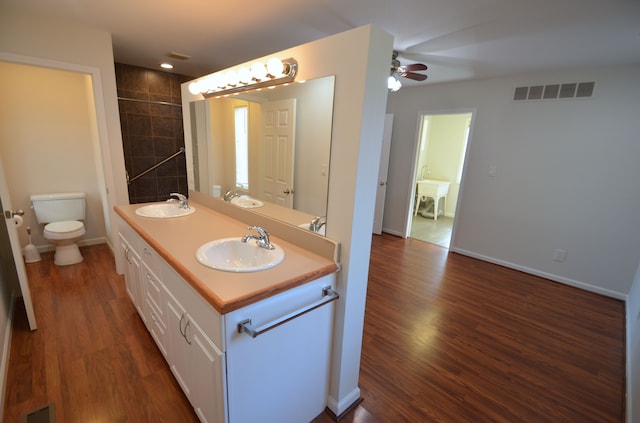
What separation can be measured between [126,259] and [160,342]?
0.85m

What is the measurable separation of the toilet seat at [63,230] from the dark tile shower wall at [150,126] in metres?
0.78

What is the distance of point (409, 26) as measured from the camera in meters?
2.09

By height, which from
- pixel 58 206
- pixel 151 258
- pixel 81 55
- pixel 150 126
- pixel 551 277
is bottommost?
pixel 551 277

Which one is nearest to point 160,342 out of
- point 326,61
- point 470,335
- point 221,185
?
point 221,185

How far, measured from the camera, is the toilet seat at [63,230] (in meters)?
2.93

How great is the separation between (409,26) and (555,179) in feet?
8.18

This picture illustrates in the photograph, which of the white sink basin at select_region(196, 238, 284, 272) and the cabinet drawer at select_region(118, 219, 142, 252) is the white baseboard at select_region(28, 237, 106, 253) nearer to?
the cabinet drawer at select_region(118, 219, 142, 252)

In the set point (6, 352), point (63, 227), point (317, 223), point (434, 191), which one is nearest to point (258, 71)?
point (317, 223)

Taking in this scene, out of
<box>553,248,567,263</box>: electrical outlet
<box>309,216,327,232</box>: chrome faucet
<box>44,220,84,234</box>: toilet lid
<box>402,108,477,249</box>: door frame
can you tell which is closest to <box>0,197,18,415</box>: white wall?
<box>44,220,84,234</box>: toilet lid

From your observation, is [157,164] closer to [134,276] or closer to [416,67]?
[134,276]

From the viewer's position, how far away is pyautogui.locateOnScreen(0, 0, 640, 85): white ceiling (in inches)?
70.4

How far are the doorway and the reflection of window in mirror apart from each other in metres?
3.90

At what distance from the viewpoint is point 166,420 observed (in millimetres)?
1470

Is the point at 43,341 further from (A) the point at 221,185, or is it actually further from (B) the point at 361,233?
(B) the point at 361,233
